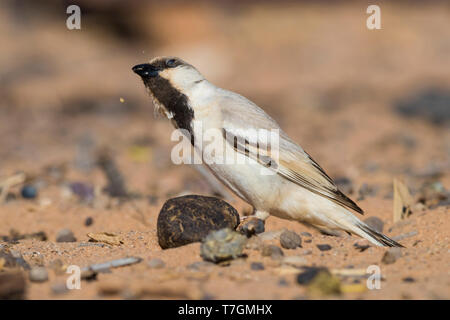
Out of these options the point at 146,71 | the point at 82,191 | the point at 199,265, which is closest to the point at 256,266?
the point at 199,265

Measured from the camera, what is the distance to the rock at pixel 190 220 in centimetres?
419

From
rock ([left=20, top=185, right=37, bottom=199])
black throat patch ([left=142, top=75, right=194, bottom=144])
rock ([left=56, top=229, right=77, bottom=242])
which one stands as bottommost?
rock ([left=56, top=229, right=77, bottom=242])

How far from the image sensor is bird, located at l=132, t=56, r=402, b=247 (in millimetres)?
4695

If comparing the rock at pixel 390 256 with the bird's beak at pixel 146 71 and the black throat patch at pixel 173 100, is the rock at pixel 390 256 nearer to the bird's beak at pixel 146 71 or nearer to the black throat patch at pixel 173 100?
the black throat patch at pixel 173 100

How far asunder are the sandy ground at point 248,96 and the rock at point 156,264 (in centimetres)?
4

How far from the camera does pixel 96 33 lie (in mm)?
17984

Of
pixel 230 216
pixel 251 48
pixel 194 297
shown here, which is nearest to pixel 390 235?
pixel 230 216

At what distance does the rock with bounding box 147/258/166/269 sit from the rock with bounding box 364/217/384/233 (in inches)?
96.6

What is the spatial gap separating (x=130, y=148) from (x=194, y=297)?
24.0 ft

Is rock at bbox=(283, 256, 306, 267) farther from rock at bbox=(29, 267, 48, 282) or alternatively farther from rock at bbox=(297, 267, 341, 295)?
rock at bbox=(29, 267, 48, 282)

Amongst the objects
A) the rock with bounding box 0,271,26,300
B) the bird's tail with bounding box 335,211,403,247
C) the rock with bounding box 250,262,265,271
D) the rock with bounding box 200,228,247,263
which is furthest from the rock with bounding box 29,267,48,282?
the bird's tail with bounding box 335,211,403,247

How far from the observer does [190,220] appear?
13.9ft

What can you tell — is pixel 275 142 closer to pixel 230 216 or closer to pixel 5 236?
pixel 230 216

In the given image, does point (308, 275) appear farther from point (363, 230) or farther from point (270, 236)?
point (363, 230)
